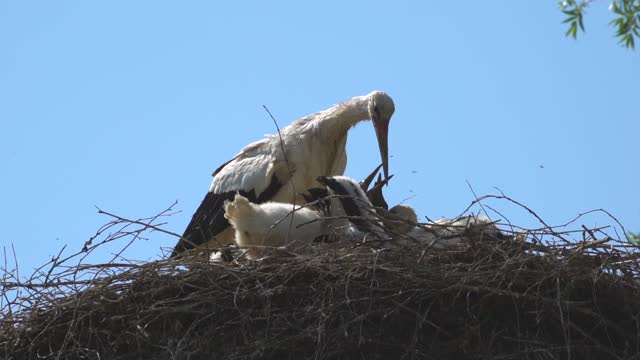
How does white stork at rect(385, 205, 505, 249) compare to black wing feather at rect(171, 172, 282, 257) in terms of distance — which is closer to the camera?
white stork at rect(385, 205, 505, 249)

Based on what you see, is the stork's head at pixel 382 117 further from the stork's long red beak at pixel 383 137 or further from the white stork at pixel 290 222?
the white stork at pixel 290 222

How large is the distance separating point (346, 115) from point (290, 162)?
57 cm

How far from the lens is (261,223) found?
691cm

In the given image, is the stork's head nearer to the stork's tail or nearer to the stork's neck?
the stork's neck

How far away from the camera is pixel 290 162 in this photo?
349 inches

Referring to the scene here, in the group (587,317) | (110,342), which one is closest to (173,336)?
(110,342)

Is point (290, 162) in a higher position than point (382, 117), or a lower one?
lower

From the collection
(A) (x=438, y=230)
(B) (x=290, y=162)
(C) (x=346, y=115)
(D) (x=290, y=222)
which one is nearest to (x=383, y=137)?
(C) (x=346, y=115)

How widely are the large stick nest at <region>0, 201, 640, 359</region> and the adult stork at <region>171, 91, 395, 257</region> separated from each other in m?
2.53

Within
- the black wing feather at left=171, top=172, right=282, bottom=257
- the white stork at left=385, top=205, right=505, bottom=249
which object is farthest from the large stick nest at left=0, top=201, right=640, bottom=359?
the black wing feather at left=171, top=172, right=282, bottom=257

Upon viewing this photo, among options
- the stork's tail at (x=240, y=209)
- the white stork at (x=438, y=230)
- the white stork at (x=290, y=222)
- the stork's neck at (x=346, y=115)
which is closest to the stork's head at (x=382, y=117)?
the stork's neck at (x=346, y=115)

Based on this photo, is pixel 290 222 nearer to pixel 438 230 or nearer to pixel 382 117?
pixel 438 230

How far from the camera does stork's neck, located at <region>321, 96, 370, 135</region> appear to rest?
9.01m

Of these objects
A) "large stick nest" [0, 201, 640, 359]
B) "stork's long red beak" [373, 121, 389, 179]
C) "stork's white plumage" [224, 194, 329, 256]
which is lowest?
"large stick nest" [0, 201, 640, 359]
